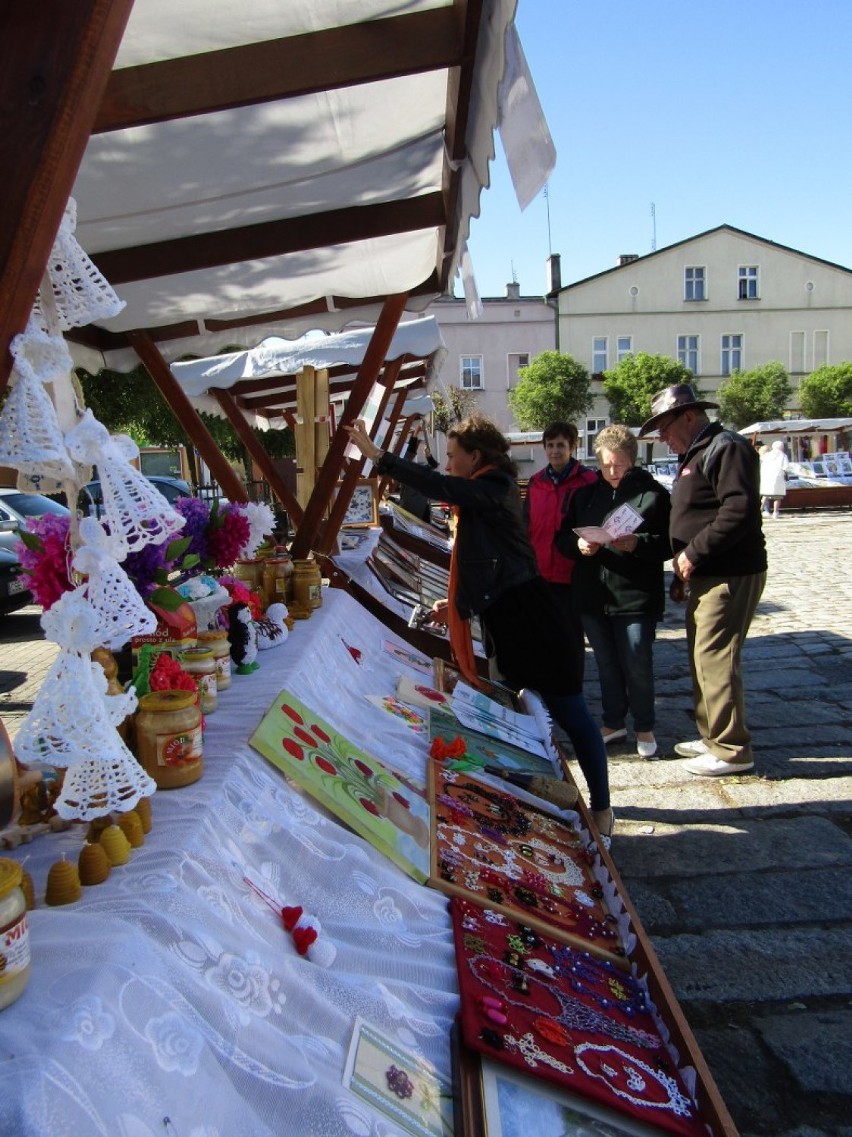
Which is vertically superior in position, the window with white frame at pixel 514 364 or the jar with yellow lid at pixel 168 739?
the window with white frame at pixel 514 364

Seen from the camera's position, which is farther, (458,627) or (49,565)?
(458,627)

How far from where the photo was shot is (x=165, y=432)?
34.0 feet

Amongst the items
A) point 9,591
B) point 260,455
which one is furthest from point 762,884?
point 9,591

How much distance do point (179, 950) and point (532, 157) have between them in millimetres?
1720

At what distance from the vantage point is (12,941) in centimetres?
104

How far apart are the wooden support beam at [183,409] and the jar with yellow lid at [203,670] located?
8.77 feet

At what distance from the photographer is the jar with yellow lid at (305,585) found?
3783 millimetres

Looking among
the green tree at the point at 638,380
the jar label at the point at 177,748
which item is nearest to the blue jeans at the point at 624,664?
the jar label at the point at 177,748

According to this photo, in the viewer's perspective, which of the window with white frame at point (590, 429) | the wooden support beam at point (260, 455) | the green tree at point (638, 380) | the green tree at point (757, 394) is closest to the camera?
the wooden support beam at point (260, 455)

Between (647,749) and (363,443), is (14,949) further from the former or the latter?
(647,749)

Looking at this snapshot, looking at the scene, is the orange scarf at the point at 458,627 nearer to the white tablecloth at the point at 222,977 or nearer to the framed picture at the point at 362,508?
the white tablecloth at the point at 222,977

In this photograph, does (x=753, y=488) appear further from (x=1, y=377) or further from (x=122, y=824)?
(x=1, y=377)

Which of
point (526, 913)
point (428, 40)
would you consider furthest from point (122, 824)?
point (428, 40)

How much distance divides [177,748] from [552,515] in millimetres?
3418
